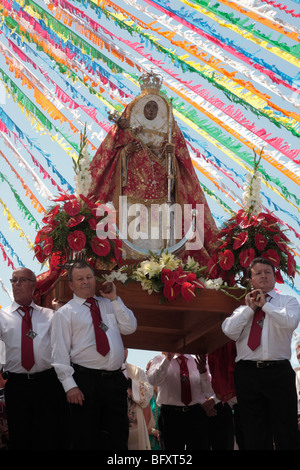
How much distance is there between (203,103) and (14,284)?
17.4ft

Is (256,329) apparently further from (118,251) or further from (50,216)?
(50,216)

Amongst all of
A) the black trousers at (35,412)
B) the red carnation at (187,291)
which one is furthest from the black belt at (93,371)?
the red carnation at (187,291)

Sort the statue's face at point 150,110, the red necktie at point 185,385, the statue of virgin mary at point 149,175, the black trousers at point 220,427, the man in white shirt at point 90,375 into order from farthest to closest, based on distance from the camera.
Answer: the statue's face at point 150,110, the statue of virgin mary at point 149,175, the black trousers at point 220,427, the red necktie at point 185,385, the man in white shirt at point 90,375

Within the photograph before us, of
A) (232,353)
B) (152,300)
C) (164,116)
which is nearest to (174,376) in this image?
(232,353)

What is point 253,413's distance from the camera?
700 centimetres

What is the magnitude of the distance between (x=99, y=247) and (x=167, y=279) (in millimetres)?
753

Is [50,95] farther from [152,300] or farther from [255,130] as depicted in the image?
[152,300]

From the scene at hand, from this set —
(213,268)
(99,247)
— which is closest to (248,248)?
(213,268)

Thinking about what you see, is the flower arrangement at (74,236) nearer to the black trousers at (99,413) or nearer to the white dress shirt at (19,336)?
the white dress shirt at (19,336)

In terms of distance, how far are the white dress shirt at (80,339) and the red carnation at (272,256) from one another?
175cm

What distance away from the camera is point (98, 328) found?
7.14 m

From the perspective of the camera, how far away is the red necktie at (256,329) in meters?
7.11

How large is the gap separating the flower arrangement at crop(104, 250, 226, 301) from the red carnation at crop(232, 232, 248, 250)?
15.5 inches
